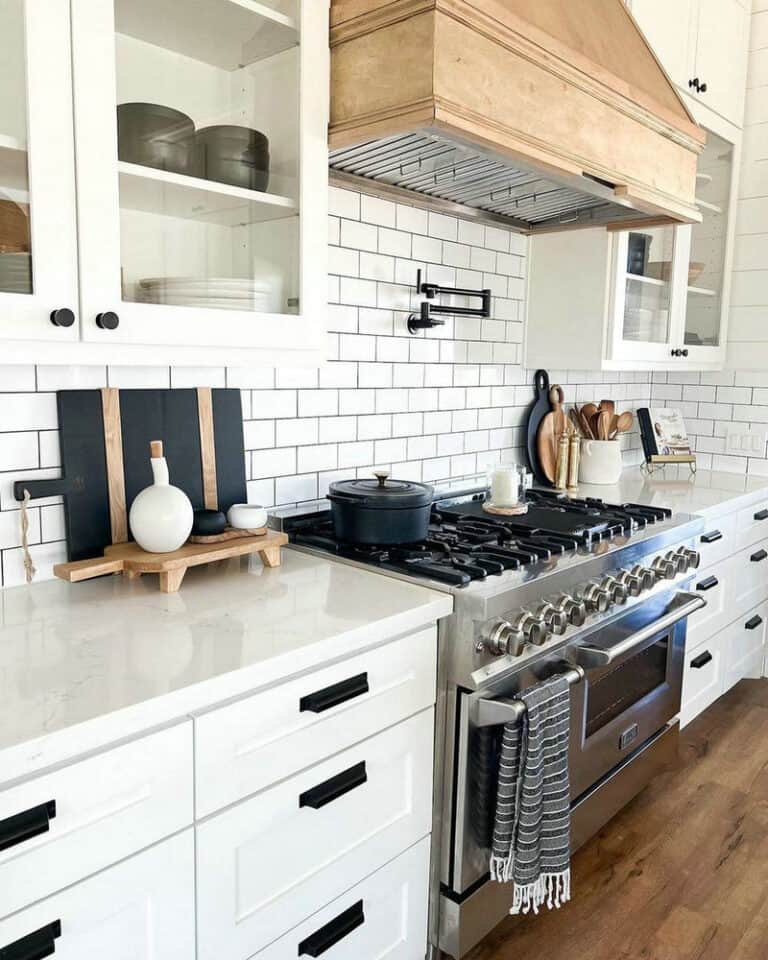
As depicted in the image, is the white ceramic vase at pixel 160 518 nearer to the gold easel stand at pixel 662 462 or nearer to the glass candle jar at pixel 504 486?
the glass candle jar at pixel 504 486

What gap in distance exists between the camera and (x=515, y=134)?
183 cm

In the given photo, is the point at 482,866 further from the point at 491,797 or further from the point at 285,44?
the point at 285,44

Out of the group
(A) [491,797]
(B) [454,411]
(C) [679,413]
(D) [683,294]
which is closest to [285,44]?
(B) [454,411]

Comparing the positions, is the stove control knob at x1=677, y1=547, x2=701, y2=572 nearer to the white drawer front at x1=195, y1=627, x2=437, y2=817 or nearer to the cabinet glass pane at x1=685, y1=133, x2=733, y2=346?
the white drawer front at x1=195, y1=627, x2=437, y2=817

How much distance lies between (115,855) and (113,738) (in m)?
0.19

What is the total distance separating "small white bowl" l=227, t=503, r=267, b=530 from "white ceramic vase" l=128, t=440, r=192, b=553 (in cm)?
17

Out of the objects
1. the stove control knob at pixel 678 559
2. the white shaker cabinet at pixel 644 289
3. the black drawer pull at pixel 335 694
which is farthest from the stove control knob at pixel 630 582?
the white shaker cabinet at pixel 644 289

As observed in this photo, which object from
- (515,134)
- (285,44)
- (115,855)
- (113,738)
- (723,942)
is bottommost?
(723,942)

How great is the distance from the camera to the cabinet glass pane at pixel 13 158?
4.17ft

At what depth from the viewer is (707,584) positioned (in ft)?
9.46

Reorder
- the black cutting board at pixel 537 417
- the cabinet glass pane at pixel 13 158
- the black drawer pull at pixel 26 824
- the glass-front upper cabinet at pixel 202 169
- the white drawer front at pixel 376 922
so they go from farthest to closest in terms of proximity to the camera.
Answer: the black cutting board at pixel 537 417, the white drawer front at pixel 376 922, the glass-front upper cabinet at pixel 202 169, the cabinet glass pane at pixel 13 158, the black drawer pull at pixel 26 824

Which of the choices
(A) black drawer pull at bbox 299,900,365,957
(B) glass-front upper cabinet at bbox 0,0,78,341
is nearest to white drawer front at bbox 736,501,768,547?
(A) black drawer pull at bbox 299,900,365,957

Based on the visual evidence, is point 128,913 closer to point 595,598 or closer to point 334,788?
point 334,788

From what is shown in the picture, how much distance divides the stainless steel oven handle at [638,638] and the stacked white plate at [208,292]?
A: 3.80 feet
